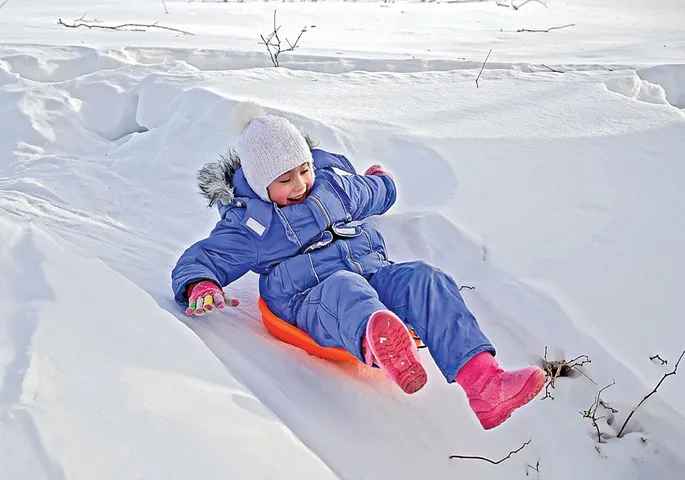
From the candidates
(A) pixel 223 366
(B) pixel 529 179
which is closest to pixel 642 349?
(B) pixel 529 179

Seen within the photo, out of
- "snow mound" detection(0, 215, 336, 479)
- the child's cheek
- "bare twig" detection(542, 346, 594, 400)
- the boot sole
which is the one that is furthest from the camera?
the child's cheek

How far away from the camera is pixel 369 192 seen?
96.3 inches

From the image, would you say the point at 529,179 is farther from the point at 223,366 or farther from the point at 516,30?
the point at 516,30

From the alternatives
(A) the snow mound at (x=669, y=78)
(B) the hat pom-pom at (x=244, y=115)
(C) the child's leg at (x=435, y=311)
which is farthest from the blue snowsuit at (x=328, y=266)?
(A) the snow mound at (x=669, y=78)

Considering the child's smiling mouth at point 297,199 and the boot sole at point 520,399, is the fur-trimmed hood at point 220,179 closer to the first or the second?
the child's smiling mouth at point 297,199

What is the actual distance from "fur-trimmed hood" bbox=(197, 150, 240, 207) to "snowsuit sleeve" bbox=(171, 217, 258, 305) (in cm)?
9

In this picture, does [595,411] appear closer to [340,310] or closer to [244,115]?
[340,310]

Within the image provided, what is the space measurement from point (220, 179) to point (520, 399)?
4.15 feet

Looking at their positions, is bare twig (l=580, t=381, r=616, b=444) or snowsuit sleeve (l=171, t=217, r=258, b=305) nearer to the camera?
bare twig (l=580, t=381, r=616, b=444)

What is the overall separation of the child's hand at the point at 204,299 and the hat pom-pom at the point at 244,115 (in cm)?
62

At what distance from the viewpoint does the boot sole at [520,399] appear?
1607 millimetres

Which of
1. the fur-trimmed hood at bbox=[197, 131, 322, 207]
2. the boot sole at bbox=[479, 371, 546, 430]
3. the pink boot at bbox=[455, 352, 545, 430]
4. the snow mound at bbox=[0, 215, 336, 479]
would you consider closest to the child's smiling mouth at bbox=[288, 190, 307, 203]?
A: the fur-trimmed hood at bbox=[197, 131, 322, 207]

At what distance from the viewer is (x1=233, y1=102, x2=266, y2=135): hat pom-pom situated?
241 cm

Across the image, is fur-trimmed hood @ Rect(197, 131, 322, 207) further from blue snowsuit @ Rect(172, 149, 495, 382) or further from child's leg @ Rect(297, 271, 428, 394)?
child's leg @ Rect(297, 271, 428, 394)
